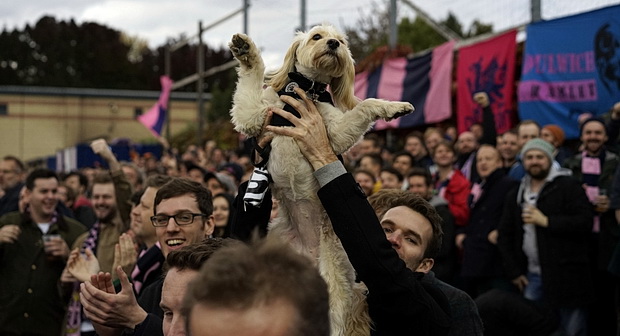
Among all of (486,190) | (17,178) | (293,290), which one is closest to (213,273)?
(293,290)

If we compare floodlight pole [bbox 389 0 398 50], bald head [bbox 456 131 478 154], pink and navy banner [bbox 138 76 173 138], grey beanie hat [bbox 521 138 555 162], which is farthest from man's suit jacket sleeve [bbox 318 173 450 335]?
pink and navy banner [bbox 138 76 173 138]

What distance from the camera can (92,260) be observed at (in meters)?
4.97

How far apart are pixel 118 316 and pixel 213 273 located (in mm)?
1948

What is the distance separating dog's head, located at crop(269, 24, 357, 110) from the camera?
3.20 meters

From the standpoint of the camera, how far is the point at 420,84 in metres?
12.5

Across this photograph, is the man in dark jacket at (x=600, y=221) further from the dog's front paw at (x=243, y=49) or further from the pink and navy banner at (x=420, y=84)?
the dog's front paw at (x=243, y=49)

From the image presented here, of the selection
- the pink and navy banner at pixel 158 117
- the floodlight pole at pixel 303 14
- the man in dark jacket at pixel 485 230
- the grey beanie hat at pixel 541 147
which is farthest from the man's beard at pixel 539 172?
the pink and navy banner at pixel 158 117

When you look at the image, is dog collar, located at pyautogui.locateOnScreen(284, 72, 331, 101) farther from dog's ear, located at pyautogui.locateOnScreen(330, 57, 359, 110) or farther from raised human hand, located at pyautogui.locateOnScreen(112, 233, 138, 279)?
raised human hand, located at pyautogui.locateOnScreen(112, 233, 138, 279)

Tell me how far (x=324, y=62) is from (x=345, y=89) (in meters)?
0.22

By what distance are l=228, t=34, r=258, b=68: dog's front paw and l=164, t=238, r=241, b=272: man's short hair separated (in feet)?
2.52

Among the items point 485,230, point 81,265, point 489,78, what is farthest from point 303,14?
point 81,265

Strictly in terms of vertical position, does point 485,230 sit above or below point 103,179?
below

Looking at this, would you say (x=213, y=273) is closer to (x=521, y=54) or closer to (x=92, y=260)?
(x=92, y=260)

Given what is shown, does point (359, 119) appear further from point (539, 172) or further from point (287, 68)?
point (539, 172)
